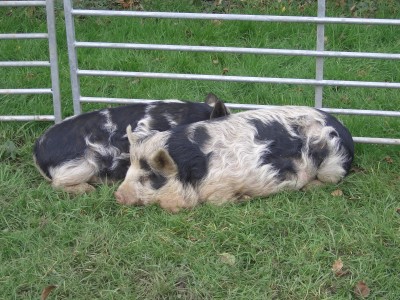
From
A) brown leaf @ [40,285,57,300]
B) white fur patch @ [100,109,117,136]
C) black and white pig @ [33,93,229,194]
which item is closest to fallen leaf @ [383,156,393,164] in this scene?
black and white pig @ [33,93,229,194]

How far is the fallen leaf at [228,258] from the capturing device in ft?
16.1

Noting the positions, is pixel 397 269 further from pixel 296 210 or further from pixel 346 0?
pixel 346 0

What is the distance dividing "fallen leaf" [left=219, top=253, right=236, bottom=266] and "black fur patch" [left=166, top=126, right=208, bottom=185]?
716 mm

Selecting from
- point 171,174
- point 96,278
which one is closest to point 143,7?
point 171,174

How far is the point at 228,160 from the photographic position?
555cm

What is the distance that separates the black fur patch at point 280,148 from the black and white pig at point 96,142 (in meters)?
0.45

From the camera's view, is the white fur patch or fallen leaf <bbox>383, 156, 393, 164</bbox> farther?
fallen leaf <bbox>383, 156, 393, 164</bbox>

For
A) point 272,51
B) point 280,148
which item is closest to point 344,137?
point 280,148

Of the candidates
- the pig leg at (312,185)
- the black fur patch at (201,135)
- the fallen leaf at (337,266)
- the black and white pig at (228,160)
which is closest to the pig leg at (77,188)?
the black and white pig at (228,160)

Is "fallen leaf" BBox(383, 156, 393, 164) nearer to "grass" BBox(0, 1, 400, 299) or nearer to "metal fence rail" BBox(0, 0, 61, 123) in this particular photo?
"grass" BBox(0, 1, 400, 299)

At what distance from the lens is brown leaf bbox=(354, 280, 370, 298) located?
463 cm

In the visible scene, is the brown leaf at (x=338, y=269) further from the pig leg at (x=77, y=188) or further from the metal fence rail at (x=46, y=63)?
the metal fence rail at (x=46, y=63)

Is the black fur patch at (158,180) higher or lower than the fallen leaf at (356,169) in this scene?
higher

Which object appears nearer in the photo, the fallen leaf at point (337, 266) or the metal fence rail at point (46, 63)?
the fallen leaf at point (337, 266)
